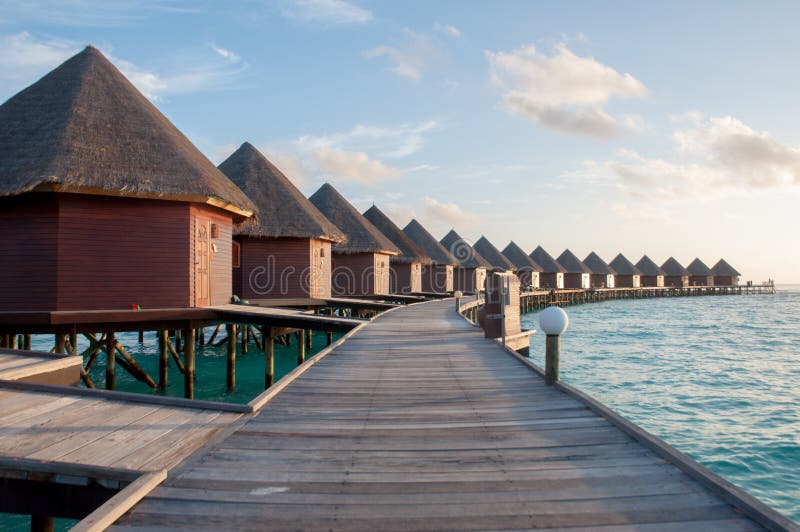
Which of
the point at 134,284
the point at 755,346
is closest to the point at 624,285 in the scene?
the point at 755,346

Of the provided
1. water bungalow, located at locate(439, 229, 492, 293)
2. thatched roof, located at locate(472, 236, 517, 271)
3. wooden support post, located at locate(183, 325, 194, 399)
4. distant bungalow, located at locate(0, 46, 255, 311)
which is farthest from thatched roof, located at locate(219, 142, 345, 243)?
thatched roof, located at locate(472, 236, 517, 271)

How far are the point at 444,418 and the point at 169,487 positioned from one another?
7.49ft

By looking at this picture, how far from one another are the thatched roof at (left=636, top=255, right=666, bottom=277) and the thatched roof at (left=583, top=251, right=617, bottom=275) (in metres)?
8.48

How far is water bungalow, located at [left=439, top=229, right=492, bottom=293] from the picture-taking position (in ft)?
151

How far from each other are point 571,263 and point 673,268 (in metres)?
23.8

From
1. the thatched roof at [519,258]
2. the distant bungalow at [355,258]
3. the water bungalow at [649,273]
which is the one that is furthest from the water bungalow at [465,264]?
the water bungalow at [649,273]

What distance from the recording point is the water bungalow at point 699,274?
8066cm

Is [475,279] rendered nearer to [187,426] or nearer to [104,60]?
[104,60]

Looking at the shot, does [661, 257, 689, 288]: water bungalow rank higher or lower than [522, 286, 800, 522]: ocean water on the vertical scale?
higher

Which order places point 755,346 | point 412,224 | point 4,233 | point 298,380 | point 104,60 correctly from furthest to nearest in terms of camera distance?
point 412,224 < point 755,346 < point 104,60 < point 4,233 < point 298,380

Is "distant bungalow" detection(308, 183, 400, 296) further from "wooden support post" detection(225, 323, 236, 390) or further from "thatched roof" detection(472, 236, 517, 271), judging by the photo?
"thatched roof" detection(472, 236, 517, 271)

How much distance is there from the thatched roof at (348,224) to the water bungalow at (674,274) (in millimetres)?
63147

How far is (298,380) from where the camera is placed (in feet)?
20.3

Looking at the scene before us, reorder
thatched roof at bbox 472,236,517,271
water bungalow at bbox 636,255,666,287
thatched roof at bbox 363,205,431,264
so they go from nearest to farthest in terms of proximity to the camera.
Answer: thatched roof at bbox 363,205,431,264
thatched roof at bbox 472,236,517,271
water bungalow at bbox 636,255,666,287
